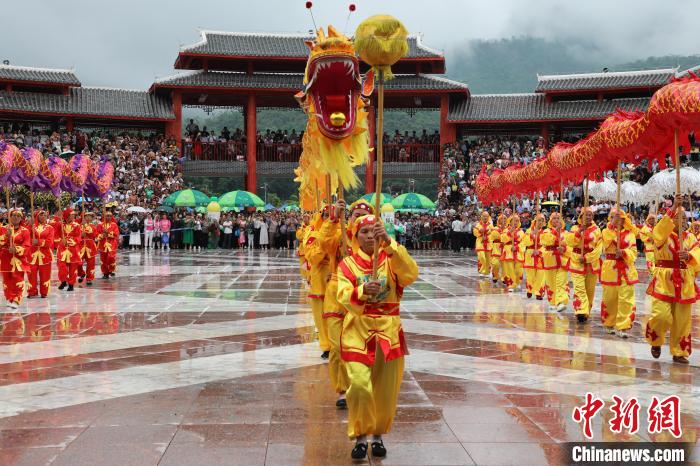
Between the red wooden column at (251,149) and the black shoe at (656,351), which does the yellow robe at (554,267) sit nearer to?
the black shoe at (656,351)

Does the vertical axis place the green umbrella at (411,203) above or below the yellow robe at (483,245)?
above

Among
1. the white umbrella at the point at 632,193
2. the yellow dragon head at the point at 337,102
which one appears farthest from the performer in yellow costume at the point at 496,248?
the white umbrella at the point at 632,193

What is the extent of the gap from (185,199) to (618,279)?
77.4 ft

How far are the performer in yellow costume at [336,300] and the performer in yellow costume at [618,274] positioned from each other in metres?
4.73

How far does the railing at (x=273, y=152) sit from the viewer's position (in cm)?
3794

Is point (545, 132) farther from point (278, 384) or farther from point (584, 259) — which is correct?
point (278, 384)

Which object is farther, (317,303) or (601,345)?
(601,345)

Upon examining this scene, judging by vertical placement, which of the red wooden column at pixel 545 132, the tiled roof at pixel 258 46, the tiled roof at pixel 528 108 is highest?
the tiled roof at pixel 258 46

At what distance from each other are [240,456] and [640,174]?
105 feet

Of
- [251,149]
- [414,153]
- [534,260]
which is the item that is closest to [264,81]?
[251,149]

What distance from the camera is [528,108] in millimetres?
38750

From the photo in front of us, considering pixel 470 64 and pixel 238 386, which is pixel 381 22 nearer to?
pixel 238 386

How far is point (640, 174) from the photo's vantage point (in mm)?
34094

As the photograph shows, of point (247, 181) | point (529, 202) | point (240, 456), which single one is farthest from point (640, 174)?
point (240, 456)
